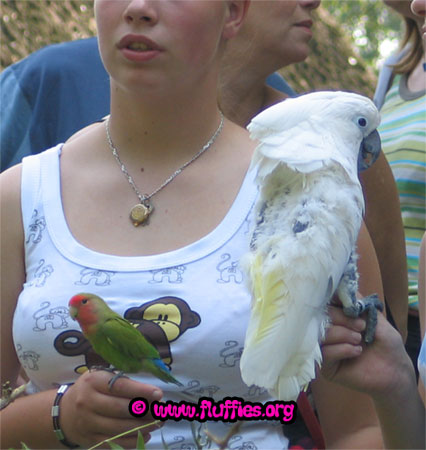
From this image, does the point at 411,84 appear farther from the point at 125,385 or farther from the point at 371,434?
the point at 125,385

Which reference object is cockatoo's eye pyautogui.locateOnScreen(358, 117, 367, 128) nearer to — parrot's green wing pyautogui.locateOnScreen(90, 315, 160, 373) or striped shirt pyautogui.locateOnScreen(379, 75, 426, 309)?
parrot's green wing pyautogui.locateOnScreen(90, 315, 160, 373)

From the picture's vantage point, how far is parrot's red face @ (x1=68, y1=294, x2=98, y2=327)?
1207 mm

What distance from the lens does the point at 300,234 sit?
116 cm

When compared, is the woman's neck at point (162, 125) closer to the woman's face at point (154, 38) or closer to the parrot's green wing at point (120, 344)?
the woman's face at point (154, 38)

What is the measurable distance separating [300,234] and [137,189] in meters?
0.51

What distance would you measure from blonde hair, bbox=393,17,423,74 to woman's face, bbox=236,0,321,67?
574mm

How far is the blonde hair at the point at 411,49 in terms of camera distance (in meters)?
2.57

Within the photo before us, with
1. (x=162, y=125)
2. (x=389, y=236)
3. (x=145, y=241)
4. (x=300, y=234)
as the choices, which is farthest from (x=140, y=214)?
(x=389, y=236)

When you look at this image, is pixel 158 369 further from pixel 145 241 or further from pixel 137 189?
pixel 137 189

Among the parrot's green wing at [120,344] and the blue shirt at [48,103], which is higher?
the blue shirt at [48,103]

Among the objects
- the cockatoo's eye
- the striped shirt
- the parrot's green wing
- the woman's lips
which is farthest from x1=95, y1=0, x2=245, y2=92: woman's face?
the striped shirt

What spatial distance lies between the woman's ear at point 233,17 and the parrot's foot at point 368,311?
2.16 ft

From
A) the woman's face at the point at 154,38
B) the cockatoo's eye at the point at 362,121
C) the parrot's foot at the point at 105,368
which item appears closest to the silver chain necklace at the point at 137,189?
the woman's face at the point at 154,38

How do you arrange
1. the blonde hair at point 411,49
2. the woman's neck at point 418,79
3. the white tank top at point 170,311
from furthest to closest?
the blonde hair at point 411,49 → the woman's neck at point 418,79 → the white tank top at point 170,311
